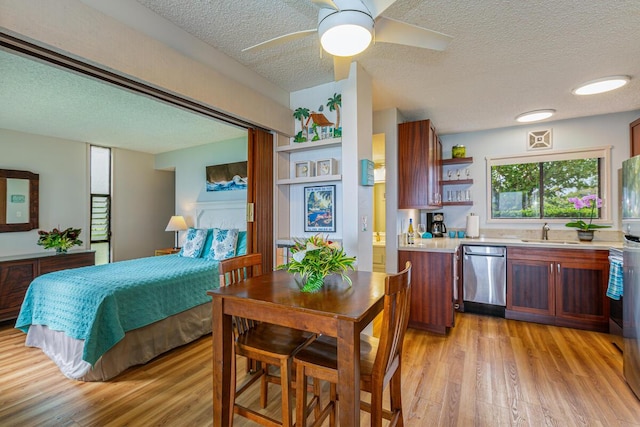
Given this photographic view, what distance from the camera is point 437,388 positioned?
2090mm

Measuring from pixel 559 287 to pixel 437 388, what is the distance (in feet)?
7.29

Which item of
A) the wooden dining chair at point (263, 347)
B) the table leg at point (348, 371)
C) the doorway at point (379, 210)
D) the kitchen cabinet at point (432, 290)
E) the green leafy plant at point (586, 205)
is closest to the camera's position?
the table leg at point (348, 371)

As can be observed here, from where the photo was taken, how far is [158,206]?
19.8ft

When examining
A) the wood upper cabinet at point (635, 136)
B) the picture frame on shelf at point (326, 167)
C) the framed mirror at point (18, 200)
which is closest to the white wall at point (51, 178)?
the framed mirror at point (18, 200)

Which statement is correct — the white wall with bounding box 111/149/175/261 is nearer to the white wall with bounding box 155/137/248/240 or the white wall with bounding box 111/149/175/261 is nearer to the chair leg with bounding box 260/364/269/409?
the white wall with bounding box 155/137/248/240

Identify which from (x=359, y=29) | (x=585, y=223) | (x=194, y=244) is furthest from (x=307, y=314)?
(x=585, y=223)

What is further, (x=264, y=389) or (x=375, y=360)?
(x=264, y=389)

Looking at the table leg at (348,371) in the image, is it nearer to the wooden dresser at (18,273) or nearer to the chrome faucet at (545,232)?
the chrome faucet at (545,232)

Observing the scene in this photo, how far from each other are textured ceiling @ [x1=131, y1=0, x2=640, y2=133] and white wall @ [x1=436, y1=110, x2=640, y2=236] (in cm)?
29

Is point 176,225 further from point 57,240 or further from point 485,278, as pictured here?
point 485,278

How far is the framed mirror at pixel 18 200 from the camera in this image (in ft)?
12.8

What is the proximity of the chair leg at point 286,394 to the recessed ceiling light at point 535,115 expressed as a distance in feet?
12.9

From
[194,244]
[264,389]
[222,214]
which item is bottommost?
[264,389]

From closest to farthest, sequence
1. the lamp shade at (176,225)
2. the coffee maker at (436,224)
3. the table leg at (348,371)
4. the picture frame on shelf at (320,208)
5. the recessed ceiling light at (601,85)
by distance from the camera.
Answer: the table leg at (348,371) → the recessed ceiling light at (601,85) → the picture frame on shelf at (320,208) → the coffee maker at (436,224) → the lamp shade at (176,225)
